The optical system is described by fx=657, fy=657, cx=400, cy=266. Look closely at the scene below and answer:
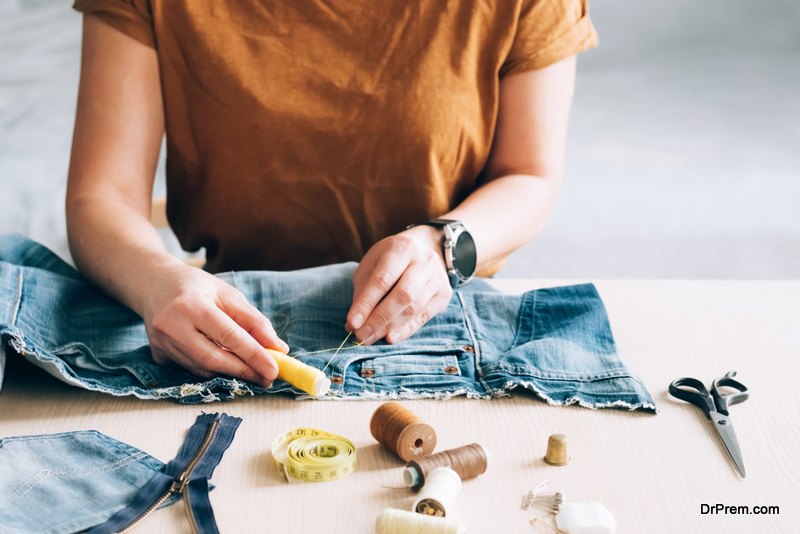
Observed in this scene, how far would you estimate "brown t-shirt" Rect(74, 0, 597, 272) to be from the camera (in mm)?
1092

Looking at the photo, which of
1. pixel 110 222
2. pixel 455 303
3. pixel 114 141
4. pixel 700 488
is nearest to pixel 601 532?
pixel 700 488

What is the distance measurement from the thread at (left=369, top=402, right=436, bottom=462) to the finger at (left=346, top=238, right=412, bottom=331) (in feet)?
0.62

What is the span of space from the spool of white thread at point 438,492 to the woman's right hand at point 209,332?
24 cm

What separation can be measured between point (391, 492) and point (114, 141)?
75cm

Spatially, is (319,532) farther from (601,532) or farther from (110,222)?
(110,222)

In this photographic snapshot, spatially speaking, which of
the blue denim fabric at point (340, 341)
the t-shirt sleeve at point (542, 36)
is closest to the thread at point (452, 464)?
the blue denim fabric at point (340, 341)

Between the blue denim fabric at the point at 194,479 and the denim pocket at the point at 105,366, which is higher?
the blue denim fabric at the point at 194,479

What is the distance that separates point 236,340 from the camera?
709 mm

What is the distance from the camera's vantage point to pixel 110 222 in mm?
941

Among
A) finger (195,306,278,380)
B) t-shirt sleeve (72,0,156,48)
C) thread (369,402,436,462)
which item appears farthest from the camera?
t-shirt sleeve (72,0,156,48)

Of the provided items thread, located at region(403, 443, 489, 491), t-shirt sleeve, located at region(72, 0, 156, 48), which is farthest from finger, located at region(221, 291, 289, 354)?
t-shirt sleeve, located at region(72, 0, 156, 48)

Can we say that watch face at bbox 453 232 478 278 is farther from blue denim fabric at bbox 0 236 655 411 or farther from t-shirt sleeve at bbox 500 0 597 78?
t-shirt sleeve at bbox 500 0 597 78

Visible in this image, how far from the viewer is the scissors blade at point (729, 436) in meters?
0.61

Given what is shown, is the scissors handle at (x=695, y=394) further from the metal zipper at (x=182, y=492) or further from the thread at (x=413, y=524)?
the metal zipper at (x=182, y=492)
